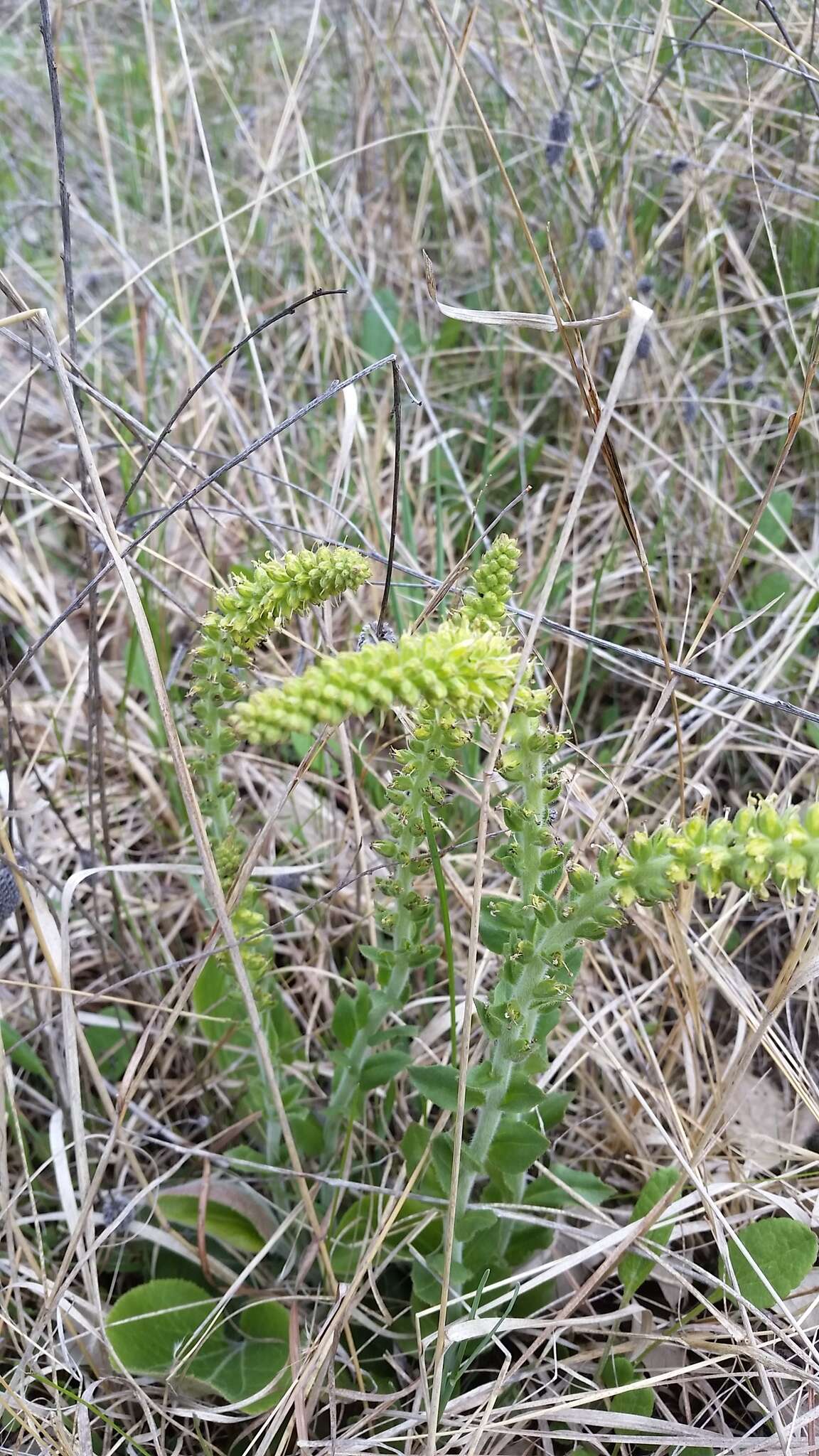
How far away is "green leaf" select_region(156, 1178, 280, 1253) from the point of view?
2.04m

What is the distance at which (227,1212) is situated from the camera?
2.07 meters

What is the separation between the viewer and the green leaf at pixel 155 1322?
6.10 ft

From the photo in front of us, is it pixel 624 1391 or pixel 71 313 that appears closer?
pixel 624 1391

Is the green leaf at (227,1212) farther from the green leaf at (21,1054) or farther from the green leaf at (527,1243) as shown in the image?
the green leaf at (527,1243)

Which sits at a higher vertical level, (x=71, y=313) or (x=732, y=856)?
(x=71, y=313)

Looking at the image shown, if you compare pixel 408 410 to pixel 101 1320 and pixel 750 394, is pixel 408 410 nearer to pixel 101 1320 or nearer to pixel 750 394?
pixel 750 394

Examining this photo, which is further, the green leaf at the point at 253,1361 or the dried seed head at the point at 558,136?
the dried seed head at the point at 558,136

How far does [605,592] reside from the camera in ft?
9.97

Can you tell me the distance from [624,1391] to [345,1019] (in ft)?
2.35

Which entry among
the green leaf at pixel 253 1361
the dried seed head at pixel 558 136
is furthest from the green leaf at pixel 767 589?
the green leaf at pixel 253 1361

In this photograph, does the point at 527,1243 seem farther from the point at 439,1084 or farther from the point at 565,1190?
the point at 439,1084

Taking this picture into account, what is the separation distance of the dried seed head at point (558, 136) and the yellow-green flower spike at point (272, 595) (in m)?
2.15

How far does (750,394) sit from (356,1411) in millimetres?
2774

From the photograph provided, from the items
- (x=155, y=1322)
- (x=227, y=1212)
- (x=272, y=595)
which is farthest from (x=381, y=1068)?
(x=272, y=595)
